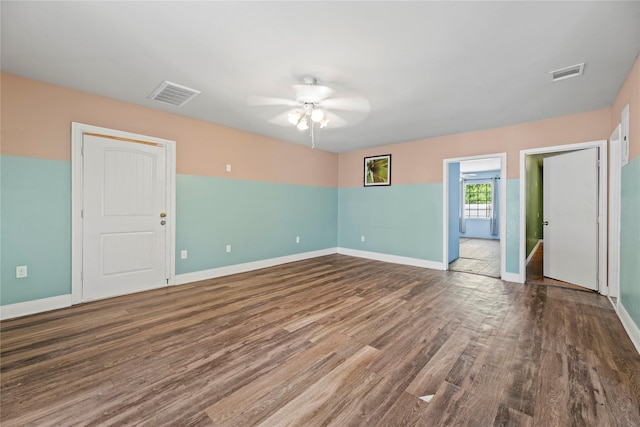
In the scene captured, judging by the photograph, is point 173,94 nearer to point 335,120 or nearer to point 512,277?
point 335,120

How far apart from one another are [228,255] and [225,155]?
172 cm

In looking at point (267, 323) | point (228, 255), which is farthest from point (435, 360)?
point (228, 255)

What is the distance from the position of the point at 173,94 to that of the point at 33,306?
9.22 ft

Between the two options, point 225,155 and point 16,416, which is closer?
point 16,416

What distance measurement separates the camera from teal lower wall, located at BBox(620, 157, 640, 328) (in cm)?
233

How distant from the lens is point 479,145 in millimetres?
4645

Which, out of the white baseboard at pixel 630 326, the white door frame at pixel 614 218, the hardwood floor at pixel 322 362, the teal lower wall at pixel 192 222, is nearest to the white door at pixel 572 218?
the white door frame at pixel 614 218

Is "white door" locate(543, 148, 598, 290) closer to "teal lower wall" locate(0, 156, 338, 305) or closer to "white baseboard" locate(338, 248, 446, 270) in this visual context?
"white baseboard" locate(338, 248, 446, 270)

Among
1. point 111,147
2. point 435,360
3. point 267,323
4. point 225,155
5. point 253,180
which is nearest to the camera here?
point 435,360

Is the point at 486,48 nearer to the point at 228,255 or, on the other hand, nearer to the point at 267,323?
the point at 267,323

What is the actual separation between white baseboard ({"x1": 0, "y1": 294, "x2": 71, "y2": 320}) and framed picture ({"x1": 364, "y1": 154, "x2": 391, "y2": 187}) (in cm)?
537

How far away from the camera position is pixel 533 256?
6.52 metres

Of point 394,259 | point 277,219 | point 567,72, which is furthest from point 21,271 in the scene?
point 567,72

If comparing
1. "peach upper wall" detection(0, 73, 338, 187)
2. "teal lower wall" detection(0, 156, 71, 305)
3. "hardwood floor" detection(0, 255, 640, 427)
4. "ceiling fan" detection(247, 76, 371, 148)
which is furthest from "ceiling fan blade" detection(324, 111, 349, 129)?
"teal lower wall" detection(0, 156, 71, 305)
